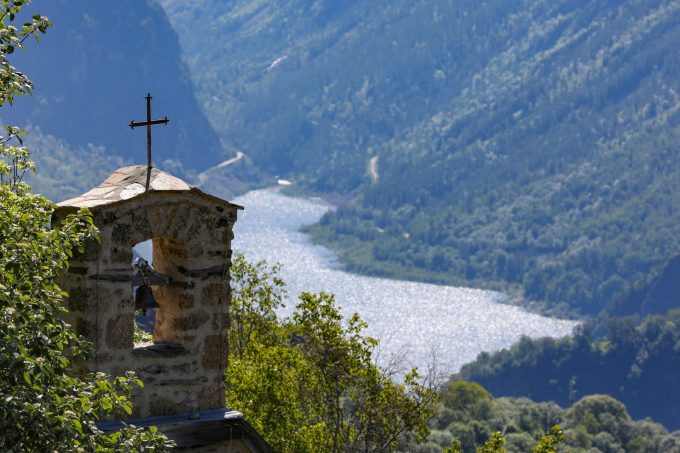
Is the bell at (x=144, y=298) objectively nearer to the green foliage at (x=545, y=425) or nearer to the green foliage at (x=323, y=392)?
the green foliage at (x=323, y=392)

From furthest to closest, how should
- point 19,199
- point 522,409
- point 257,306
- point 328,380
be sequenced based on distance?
1. point 522,409
2. point 257,306
3. point 328,380
4. point 19,199

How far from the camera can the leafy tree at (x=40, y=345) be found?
63.6 ft

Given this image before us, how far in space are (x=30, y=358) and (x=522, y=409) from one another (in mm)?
149477

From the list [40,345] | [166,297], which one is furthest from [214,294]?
[40,345]

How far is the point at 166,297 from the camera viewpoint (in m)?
23.8

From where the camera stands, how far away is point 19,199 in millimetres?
21141

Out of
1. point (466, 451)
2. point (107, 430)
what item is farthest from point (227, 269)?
point (466, 451)

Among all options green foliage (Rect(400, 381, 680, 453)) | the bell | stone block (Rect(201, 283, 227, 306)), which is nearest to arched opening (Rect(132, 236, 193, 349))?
the bell

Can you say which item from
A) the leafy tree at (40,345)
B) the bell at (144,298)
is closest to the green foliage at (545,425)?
the bell at (144,298)

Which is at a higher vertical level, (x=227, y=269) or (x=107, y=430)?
(x=227, y=269)

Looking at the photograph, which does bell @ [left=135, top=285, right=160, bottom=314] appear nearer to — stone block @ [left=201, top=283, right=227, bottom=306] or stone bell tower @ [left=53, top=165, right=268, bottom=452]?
stone bell tower @ [left=53, top=165, right=268, bottom=452]

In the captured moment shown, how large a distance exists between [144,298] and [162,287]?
618 mm

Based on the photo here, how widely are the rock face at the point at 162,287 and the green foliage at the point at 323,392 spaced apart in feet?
45.8

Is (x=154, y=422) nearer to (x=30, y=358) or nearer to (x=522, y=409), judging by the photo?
(x=30, y=358)
